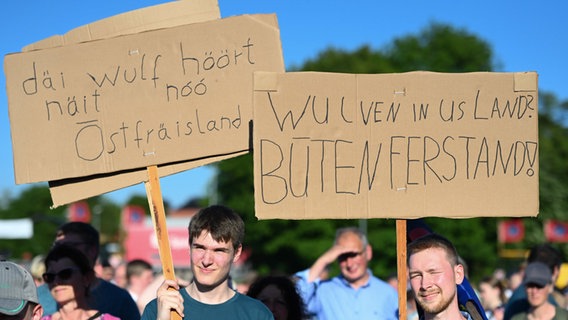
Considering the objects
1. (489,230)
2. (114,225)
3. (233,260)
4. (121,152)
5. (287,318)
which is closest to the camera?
(233,260)

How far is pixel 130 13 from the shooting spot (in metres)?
5.48

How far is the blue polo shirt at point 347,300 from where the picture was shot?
24.4ft

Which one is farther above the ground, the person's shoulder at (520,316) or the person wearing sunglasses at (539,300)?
the person wearing sunglasses at (539,300)

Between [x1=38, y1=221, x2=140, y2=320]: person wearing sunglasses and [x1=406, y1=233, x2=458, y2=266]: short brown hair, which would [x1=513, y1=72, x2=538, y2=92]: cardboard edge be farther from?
[x1=38, y1=221, x2=140, y2=320]: person wearing sunglasses

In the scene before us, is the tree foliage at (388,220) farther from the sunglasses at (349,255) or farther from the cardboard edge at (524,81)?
the cardboard edge at (524,81)

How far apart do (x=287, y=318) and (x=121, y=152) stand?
4.68 feet

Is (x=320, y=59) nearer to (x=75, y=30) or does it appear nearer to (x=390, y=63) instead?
(x=390, y=63)

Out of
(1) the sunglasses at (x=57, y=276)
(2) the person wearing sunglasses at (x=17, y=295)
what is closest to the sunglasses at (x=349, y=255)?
(1) the sunglasses at (x=57, y=276)

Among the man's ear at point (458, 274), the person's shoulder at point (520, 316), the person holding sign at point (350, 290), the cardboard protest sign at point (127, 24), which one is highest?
the cardboard protest sign at point (127, 24)

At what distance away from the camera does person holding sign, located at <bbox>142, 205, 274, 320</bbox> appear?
14.9ft

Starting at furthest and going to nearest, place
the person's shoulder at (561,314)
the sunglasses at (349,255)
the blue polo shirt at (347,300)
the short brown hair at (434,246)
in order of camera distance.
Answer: the sunglasses at (349,255) < the blue polo shirt at (347,300) < the person's shoulder at (561,314) < the short brown hair at (434,246)

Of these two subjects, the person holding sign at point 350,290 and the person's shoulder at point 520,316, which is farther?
the person holding sign at point 350,290

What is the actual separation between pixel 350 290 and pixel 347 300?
0.10 metres

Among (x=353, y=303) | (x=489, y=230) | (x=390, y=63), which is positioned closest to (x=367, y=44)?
(x=390, y=63)
